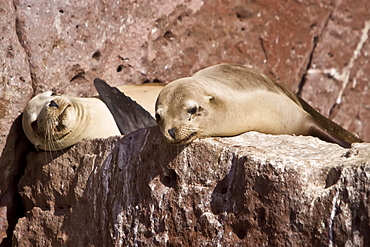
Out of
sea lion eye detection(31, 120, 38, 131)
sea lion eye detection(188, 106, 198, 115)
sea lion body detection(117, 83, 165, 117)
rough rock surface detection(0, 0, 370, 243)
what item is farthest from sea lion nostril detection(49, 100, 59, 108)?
sea lion eye detection(188, 106, 198, 115)

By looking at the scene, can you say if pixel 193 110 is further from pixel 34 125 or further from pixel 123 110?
pixel 34 125

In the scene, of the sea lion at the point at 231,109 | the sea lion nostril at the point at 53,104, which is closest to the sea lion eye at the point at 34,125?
the sea lion nostril at the point at 53,104

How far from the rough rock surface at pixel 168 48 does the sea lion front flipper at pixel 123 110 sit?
349mm

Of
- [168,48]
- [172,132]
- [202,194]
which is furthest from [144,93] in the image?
[202,194]

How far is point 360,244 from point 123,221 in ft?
5.51

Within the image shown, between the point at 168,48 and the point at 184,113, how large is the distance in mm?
2260

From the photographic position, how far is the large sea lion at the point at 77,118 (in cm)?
532

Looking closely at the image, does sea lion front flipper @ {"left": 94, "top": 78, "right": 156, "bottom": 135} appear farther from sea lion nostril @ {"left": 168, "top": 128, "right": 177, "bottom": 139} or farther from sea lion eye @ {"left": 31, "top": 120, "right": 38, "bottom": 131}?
sea lion nostril @ {"left": 168, "top": 128, "right": 177, "bottom": 139}

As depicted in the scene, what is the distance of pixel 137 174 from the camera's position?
14.8 feet

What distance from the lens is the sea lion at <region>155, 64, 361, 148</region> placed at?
14.3ft

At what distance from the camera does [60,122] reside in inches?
211

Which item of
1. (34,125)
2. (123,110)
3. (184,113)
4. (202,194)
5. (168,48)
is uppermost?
(168,48)

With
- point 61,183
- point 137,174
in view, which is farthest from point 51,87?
point 137,174

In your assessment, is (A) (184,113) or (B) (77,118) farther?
(B) (77,118)
